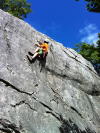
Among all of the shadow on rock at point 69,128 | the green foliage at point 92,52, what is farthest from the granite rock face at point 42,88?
the green foliage at point 92,52

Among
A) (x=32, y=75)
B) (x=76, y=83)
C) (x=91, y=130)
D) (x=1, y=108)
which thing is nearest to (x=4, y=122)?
(x=1, y=108)

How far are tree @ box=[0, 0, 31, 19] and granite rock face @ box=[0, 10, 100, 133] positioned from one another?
22071mm

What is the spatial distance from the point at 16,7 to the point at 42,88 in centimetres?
2739

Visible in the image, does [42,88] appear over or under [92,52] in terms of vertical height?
under

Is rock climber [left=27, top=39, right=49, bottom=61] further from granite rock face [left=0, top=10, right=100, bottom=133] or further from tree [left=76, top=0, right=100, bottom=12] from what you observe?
tree [left=76, top=0, right=100, bottom=12]

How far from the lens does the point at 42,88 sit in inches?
607

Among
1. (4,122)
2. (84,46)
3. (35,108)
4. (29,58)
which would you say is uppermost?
(84,46)

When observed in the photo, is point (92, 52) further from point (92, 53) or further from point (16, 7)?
point (16, 7)

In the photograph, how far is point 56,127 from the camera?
14.0 meters

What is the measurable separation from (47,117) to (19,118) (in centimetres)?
183

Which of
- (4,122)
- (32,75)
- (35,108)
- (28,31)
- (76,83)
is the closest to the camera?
(4,122)

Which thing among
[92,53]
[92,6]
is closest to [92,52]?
[92,53]

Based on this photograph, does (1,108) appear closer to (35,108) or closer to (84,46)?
(35,108)

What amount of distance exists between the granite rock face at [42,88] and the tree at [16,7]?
869 inches
